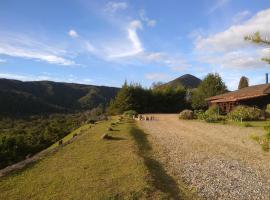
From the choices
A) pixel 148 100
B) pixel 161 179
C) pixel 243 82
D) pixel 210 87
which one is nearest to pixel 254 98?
pixel 148 100

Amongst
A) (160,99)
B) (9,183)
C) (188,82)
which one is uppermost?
(188,82)

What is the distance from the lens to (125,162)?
898 cm

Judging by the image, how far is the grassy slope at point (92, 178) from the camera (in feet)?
20.2

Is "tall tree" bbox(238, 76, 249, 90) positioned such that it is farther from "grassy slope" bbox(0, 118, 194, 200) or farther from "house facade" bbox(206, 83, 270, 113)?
"grassy slope" bbox(0, 118, 194, 200)

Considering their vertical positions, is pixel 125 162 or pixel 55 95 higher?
pixel 55 95

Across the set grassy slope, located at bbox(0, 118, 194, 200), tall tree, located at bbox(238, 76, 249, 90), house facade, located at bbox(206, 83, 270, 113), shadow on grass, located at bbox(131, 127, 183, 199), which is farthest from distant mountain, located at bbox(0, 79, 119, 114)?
shadow on grass, located at bbox(131, 127, 183, 199)

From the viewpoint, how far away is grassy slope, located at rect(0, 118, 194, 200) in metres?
6.16

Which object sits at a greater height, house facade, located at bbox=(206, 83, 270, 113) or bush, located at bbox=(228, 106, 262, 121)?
house facade, located at bbox=(206, 83, 270, 113)

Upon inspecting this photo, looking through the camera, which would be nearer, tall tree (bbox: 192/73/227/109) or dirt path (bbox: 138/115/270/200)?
dirt path (bbox: 138/115/270/200)

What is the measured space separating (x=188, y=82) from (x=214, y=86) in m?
110

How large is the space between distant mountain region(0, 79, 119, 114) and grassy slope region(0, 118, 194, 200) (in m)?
62.5

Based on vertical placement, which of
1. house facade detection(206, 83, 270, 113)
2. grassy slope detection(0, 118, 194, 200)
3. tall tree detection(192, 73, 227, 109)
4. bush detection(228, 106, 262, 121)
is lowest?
grassy slope detection(0, 118, 194, 200)

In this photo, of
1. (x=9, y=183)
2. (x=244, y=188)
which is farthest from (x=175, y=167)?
(x=9, y=183)

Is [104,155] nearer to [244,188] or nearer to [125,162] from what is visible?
[125,162]
